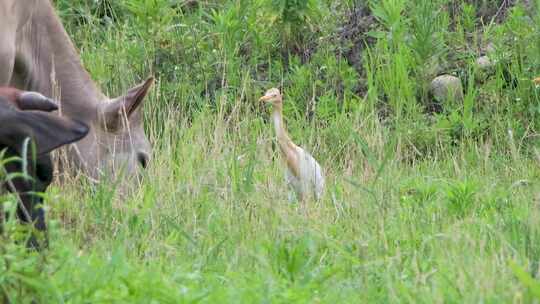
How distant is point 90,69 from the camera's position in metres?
10.6

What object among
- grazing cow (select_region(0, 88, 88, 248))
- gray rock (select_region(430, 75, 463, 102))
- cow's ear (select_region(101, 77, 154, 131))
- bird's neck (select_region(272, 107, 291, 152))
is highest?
grazing cow (select_region(0, 88, 88, 248))

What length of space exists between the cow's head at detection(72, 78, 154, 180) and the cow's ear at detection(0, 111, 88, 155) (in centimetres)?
310

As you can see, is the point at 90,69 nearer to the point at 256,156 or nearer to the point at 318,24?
the point at 318,24

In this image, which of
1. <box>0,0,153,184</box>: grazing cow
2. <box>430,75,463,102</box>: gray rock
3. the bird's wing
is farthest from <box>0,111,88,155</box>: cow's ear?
Answer: <box>430,75,463,102</box>: gray rock

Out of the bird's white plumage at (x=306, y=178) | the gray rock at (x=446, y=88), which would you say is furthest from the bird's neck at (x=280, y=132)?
the gray rock at (x=446, y=88)

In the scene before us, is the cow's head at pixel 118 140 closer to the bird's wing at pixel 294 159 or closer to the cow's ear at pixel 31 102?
the bird's wing at pixel 294 159

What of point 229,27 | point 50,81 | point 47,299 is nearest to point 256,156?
point 50,81

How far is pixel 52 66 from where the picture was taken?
334 inches

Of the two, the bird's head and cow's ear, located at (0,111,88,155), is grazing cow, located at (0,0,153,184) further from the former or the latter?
cow's ear, located at (0,111,88,155)

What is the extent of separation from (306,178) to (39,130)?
331 cm

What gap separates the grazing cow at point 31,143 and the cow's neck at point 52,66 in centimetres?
322

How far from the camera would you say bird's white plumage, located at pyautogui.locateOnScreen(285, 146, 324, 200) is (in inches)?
310

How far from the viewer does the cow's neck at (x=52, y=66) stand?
848 cm

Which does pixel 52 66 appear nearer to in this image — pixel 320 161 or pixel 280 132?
pixel 280 132
